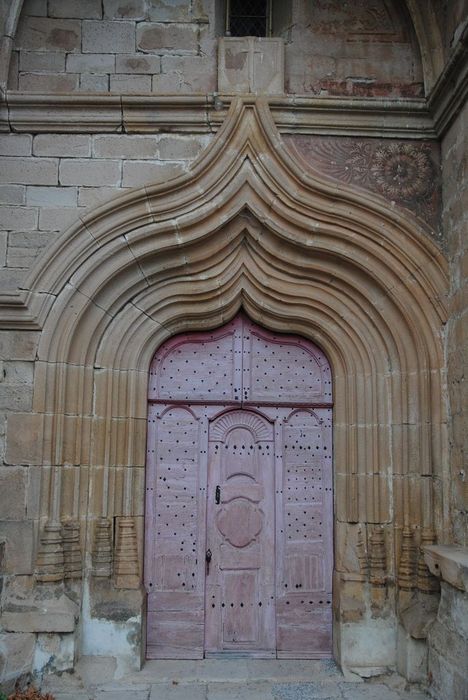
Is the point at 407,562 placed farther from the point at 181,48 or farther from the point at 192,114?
the point at 181,48

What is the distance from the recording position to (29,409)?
489 cm

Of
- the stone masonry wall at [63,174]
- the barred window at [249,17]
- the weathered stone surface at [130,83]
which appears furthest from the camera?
the barred window at [249,17]

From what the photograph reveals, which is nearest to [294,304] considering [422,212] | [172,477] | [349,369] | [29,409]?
[349,369]

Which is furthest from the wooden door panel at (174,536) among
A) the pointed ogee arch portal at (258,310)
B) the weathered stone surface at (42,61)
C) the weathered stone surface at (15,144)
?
the weathered stone surface at (42,61)

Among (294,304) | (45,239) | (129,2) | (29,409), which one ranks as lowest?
(29,409)

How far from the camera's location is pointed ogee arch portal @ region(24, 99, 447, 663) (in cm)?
499

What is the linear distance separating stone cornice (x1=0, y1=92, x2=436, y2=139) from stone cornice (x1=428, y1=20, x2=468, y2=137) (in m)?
0.12

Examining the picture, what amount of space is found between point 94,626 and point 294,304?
2.85 m

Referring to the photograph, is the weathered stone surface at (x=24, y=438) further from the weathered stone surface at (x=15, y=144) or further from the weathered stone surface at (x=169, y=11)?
the weathered stone surface at (x=169, y=11)

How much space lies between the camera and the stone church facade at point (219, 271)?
489 centimetres

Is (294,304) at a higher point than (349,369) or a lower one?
higher

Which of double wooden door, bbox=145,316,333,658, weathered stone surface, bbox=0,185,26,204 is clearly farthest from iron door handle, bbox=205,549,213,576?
weathered stone surface, bbox=0,185,26,204

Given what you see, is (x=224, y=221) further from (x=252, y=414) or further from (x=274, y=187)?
(x=252, y=414)

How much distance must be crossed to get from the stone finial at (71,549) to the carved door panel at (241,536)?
3.34ft
